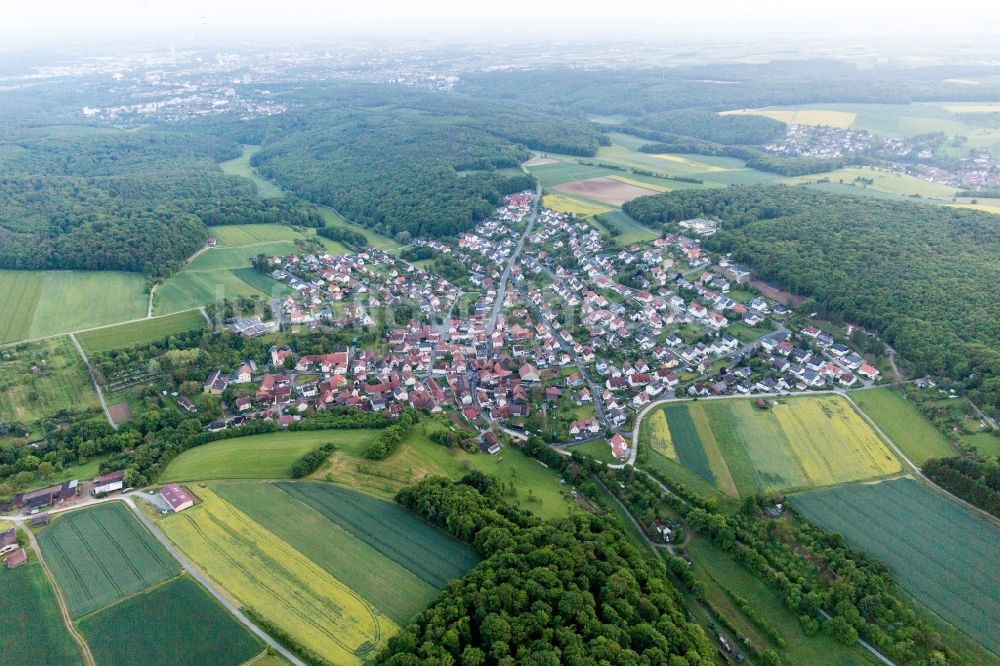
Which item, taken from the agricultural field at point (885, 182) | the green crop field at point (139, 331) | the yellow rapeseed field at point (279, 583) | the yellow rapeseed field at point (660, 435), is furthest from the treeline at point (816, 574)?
the agricultural field at point (885, 182)

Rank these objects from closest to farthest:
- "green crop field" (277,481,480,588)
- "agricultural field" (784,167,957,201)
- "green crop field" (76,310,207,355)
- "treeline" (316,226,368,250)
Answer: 1. "green crop field" (277,481,480,588)
2. "green crop field" (76,310,207,355)
3. "treeline" (316,226,368,250)
4. "agricultural field" (784,167,957,201)

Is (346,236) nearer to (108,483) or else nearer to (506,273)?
(506,273)

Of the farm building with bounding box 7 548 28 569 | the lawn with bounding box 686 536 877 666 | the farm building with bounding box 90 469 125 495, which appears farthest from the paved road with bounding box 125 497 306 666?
the lawn with bounding box 686 536 877 666

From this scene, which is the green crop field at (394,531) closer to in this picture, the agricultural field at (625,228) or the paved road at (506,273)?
the paved road at (506,273)

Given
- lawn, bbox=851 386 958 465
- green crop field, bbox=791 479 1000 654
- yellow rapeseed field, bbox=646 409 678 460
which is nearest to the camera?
green crop field, bbox=791 479 1000 654

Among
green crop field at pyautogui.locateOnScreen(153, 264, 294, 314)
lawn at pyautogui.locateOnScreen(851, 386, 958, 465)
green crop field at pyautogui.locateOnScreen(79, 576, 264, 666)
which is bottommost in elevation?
green crop field at pyautogui.locateOnScreen(79, 576, 264, 666)

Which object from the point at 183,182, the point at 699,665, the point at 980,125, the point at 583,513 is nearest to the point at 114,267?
the point at 183,182

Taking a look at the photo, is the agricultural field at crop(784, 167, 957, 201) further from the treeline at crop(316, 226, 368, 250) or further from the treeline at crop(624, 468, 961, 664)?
the treeline at crop(624, 468, 961, 664)
